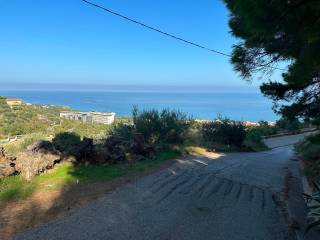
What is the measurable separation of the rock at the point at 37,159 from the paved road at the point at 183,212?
6.06 feet

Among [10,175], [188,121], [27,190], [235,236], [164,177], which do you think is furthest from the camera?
[188,121]

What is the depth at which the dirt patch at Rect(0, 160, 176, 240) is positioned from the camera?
6.23 m

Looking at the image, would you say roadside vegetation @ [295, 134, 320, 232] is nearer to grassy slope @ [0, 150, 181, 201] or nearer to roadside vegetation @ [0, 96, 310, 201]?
roadside vegetation @ [0, 96, 310, 201]

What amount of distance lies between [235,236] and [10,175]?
4.72 meters

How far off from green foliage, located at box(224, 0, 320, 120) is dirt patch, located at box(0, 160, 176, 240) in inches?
159

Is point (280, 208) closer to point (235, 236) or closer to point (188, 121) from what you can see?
point (235, 236)

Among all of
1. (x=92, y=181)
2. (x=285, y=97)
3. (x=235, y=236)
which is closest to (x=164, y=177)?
(x=92, y=181)

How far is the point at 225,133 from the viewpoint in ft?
66.5

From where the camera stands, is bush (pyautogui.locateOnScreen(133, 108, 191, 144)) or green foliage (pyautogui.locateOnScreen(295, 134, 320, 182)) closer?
green foliage (pyautogui.locateOnScreen(295, 134, 320, 182))

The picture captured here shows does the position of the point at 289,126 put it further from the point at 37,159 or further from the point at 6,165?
the point at 6,165

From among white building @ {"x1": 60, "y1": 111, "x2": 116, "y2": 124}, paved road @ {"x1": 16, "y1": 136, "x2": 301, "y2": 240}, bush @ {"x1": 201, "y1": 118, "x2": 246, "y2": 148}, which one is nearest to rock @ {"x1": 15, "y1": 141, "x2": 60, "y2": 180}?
paved road @ {"x1": 16, "y1": 136, "x2": 301, "y2": 240}

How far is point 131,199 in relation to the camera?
790cm

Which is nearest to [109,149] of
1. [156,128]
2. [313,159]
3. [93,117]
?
[156,128]

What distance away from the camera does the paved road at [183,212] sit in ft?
20.4
